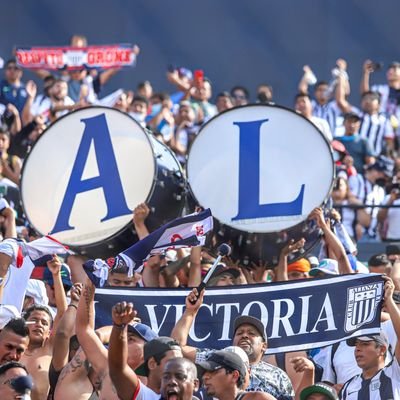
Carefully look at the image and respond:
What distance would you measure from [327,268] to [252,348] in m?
2.11

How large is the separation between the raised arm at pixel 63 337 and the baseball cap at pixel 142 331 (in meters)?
0.66

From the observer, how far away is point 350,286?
→ 8305 millimetres

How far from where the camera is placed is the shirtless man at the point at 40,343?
8094 millimetres

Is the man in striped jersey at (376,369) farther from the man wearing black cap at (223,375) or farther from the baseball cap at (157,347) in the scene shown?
the baseball cap at (157,347)

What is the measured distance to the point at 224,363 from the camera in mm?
6812

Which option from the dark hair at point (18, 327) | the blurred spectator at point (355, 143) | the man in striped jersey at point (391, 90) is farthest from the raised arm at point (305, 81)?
the dark hair at point (18, 327)

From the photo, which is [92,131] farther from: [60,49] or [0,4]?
[0,4]

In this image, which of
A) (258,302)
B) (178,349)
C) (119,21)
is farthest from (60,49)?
(178,349)

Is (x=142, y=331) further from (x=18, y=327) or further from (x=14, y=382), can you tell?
(x=14, y=382)

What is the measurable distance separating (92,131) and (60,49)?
6.36 m

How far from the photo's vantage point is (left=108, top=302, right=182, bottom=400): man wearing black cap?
640cm

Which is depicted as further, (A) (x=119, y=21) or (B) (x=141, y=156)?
(A) (x=119, y=21)

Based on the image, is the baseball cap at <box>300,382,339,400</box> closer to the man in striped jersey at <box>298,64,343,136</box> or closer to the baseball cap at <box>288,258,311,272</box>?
the baseball cap at <box>288,258,311,272</box>

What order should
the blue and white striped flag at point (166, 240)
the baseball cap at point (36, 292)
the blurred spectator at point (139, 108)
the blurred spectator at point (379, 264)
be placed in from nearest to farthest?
the blue and white striped flag at point (166, 240), the baseball cap at point (36, 292), the blurred spectator at point (379, 264), the blurred spectator at point (139, 108)
